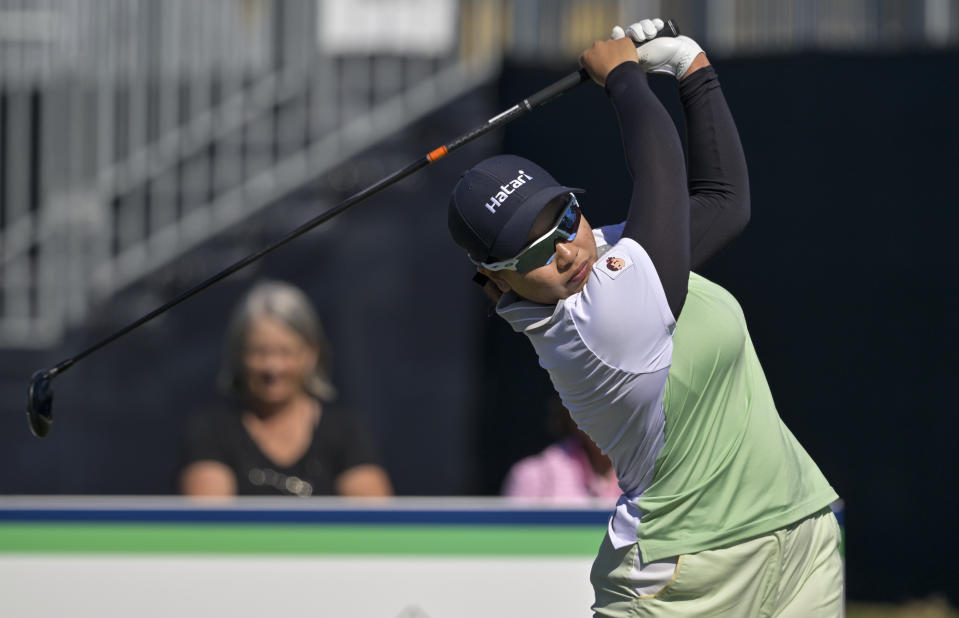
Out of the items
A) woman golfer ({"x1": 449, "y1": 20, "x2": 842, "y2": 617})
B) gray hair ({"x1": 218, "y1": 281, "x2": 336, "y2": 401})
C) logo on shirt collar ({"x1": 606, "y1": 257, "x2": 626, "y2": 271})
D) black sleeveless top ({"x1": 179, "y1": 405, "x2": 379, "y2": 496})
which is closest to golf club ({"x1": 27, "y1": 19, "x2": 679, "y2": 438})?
woman golfer ({"x1": 449, "y1": 20, "x2": 842, "y2": 617})

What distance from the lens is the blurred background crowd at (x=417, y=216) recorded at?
5641 millimetres

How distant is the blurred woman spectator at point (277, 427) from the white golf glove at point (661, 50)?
179cm

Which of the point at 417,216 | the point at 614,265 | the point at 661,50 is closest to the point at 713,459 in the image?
the point at 614,265

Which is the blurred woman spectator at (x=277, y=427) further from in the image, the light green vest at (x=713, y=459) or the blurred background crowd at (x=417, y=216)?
the light green vest at (x=713, y=459)

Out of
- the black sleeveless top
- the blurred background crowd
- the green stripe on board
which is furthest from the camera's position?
the blurred background crowd

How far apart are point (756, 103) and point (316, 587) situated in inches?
128

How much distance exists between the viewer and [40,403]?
10.8 feet

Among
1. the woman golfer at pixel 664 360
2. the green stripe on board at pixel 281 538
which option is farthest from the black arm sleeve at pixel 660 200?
the green stripe on board at pixel 281 538

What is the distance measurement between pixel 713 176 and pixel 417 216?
356cm

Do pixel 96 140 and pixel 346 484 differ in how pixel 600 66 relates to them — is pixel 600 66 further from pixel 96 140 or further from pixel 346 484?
pixel 96 140

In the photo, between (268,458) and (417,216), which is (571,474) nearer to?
(268,458)

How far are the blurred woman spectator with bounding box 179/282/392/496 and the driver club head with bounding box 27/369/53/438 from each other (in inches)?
30.7

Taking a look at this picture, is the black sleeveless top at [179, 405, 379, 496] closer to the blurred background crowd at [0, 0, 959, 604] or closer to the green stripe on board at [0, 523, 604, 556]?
the green stripe on board at [0, 523, 604, 556]

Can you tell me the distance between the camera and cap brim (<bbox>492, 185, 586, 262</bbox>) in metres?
2.48
